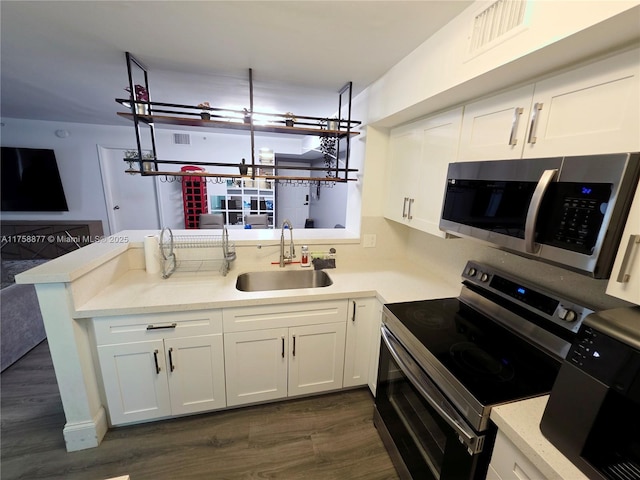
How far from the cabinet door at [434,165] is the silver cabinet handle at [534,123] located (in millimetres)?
399

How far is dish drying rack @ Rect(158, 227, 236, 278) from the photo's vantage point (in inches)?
79.4

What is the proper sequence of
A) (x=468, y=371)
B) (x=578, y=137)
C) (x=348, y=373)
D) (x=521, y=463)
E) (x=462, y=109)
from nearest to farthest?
(x=521, y=463)
(x=578, y=137)
(x=468, y=371)
(x=462, y=109)
(x=348, y=373)

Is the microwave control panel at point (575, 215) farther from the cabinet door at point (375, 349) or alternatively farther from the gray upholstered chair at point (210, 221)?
the gray upholstered chair at point (210, 221)

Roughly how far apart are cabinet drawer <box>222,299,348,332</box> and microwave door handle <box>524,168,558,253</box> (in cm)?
112

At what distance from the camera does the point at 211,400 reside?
5.61ft

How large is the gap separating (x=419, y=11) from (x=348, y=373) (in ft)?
7.16

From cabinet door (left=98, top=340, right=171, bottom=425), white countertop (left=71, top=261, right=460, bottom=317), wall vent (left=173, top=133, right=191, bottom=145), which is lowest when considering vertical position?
cabinet door (left=98, top=340, right=171, bottom=425)

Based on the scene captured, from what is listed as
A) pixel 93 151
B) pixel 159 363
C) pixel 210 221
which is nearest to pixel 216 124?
pixel 159 363

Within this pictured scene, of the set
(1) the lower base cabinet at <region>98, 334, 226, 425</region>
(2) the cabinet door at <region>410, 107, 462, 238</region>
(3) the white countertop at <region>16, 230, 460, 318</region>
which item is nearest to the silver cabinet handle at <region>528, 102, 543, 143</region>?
(2) the cabinet door at <region>410, 107, 462, 238</region>

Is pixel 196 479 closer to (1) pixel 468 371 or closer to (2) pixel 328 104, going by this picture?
(1) pixel 468 371

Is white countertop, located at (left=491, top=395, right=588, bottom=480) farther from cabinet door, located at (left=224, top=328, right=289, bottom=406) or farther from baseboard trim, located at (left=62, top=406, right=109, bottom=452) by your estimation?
baseboard trim, located at (left=62, top=406, right=109, bottom=452)

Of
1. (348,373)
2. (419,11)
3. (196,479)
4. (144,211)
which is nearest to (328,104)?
(419,11)

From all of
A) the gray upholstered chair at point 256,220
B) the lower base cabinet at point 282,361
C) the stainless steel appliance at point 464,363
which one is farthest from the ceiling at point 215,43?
the gray upholstered chair at point 256,220

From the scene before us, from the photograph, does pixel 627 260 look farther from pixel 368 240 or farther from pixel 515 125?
pixel 368 240
